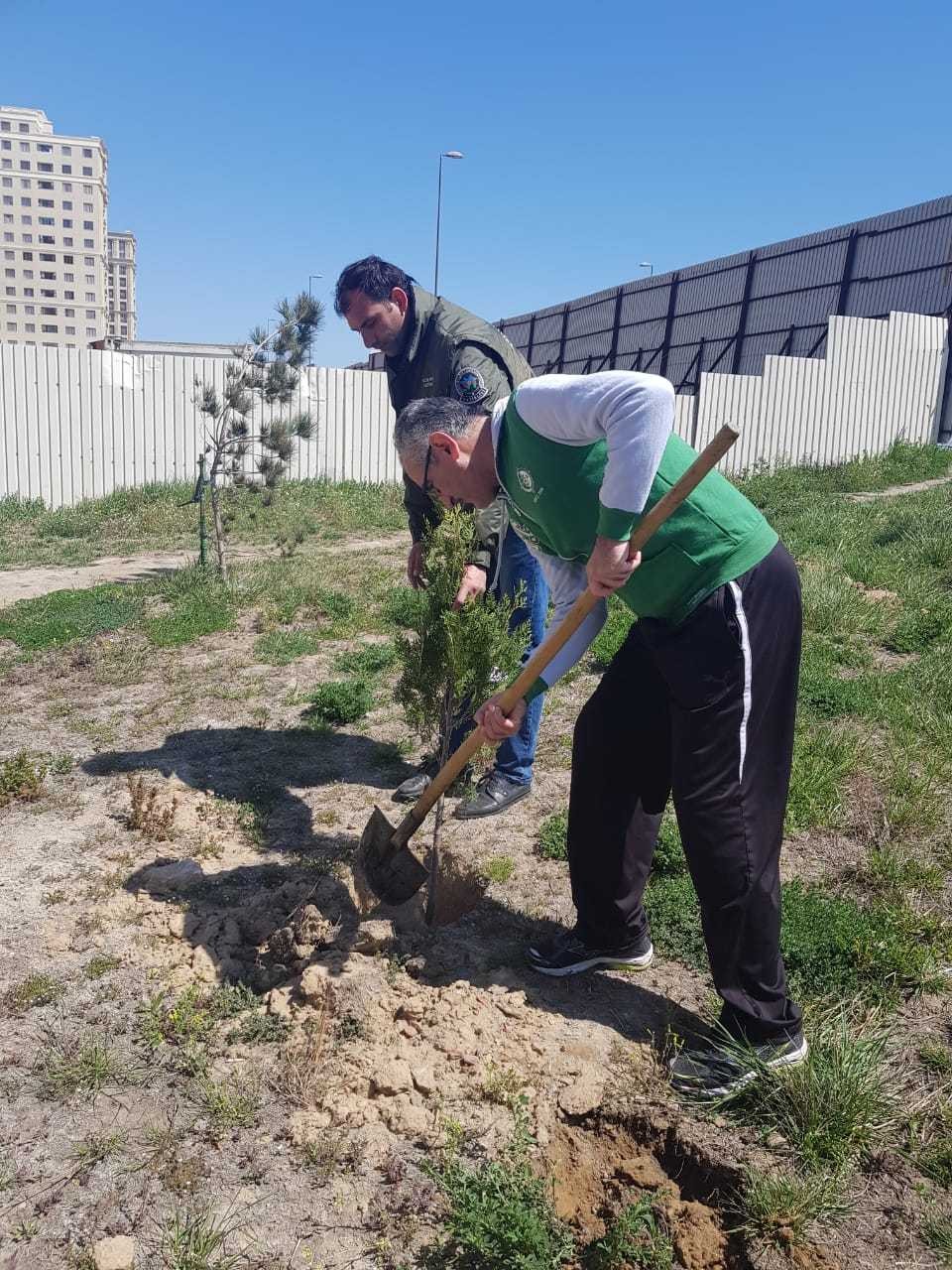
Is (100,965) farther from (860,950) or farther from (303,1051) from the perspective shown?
(860,950)

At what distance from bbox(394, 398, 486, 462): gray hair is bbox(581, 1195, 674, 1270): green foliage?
1897 mm

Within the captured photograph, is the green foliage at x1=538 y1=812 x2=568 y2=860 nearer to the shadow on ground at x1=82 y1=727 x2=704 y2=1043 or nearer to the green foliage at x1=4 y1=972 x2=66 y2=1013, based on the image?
the shadow on ground at x1=82 y1=727 x2=704 y2=1043

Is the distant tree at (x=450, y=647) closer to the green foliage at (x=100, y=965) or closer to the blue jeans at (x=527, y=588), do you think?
the blue jeans at (x=527, y=588)

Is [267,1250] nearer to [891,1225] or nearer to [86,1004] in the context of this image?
[86,1004]

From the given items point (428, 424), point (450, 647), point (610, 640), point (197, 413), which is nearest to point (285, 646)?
point (610, 640)

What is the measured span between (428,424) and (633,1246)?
2014mm

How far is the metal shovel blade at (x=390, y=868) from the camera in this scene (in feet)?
10.8

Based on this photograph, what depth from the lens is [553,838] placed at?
150 inches

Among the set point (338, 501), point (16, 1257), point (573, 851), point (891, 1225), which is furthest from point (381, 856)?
point (338, 501)

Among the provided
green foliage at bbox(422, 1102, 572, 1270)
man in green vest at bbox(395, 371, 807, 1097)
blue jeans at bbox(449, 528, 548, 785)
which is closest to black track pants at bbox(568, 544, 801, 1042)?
man in green vest at bbox(395, 371, 807, 1097)

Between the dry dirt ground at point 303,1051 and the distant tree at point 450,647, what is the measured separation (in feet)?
1.66

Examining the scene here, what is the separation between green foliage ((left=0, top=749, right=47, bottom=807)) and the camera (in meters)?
4.23

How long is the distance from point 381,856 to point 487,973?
1.86 feet

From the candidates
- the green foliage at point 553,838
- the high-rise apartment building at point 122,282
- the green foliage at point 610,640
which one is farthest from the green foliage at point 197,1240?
the high-rise apartment building at point 122,282
